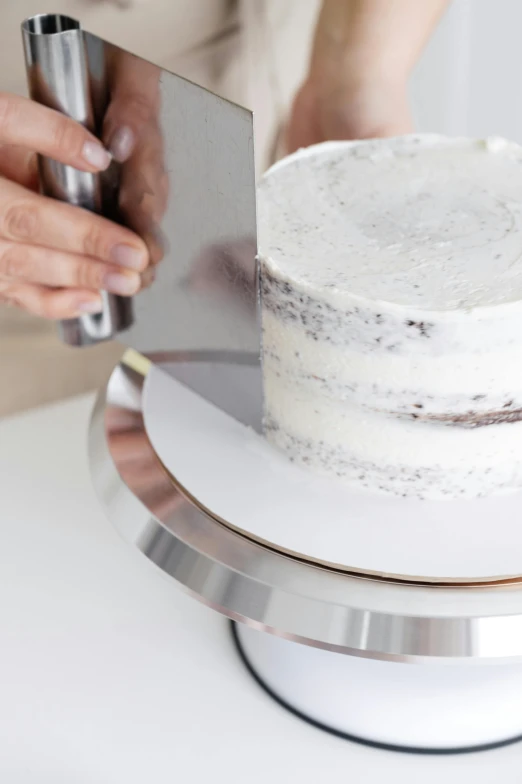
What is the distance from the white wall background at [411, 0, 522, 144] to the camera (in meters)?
1.72

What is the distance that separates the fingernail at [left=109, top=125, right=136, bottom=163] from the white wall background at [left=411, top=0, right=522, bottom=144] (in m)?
1.21

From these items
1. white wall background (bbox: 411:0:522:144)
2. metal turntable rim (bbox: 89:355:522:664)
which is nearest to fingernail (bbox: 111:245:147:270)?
metal turntable rim (bbox: 89:355:522:664)

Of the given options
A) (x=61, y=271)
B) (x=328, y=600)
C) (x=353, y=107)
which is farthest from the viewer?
(x=353, y=107)

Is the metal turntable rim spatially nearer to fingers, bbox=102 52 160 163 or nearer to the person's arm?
fingers, bbox=102 52 160 163

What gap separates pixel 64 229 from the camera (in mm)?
762

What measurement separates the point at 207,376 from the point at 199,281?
9cm

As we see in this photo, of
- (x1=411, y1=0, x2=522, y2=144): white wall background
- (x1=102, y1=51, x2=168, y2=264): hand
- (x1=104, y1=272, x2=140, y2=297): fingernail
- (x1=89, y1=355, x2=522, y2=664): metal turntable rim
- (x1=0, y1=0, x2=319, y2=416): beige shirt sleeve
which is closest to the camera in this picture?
(x1=89, y1=355, x2=522, y2=664): metal turntable rim

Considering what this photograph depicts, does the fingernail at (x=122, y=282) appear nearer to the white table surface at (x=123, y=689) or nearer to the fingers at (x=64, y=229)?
the fingers at (x=64, y=229)

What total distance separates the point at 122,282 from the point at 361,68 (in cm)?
46

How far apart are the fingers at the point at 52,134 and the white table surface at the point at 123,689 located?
1.13 feet

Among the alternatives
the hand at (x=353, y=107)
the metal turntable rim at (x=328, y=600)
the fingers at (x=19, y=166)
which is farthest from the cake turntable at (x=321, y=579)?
the hand at (x=353, y=107)

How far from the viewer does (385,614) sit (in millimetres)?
563

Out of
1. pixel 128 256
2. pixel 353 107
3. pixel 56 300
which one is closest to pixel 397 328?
pixel 128 256

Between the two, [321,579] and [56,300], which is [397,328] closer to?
[321,579]
